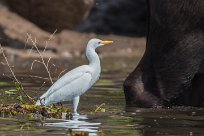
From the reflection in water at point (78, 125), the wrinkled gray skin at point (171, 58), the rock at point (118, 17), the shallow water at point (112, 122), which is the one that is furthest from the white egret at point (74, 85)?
the rock at point (118, 17)

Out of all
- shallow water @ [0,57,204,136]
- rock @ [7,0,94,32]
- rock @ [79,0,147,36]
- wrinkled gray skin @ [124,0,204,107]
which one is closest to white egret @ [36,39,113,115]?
shallow water @ [0,57,204,136]

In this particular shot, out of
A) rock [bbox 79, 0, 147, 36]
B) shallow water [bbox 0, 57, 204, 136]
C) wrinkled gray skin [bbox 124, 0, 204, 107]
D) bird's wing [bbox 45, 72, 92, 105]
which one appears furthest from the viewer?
rock [bbox 79, 0, 147, 36]

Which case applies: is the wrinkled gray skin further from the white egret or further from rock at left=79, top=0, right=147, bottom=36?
rock at left=79, top=0, right=147, bottom=36

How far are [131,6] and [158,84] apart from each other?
16665 mm

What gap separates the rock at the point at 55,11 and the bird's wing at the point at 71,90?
11.6 m

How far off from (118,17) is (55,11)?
5.68m

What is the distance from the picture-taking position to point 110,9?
25.9m

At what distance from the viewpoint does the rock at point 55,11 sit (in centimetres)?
2047

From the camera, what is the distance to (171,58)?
9.36 m

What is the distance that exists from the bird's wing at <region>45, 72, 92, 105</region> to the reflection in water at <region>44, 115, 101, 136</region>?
48 cm

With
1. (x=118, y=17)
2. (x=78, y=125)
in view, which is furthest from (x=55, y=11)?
(x=78, y=125)

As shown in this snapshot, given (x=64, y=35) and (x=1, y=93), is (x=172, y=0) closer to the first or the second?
(x=1, y=93)

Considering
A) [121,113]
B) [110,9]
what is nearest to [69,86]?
[121,113]

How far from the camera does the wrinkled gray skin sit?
9.30m
